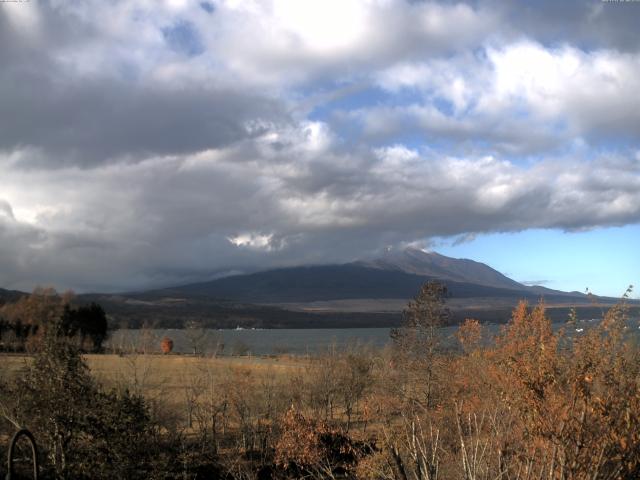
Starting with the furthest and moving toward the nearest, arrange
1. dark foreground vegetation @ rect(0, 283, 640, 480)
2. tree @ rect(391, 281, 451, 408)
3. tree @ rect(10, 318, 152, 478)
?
tree @ rect(391, 281, 451, 408) → tree @ rect(10, 318, 152, 478) → dark foreground vegetation @ rect(0, 283, 640, 480)

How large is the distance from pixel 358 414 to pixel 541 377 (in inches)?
1585

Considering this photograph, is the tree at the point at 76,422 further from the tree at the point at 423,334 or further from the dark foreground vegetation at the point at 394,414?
the tree at the point at 423,334

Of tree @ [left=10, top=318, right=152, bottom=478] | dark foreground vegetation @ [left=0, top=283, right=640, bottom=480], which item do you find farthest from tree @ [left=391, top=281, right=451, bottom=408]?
tree @ [left=10, top=318, right=152, bottom=478]

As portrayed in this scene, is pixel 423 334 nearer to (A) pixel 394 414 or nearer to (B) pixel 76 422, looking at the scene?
(A) pixel 394 414

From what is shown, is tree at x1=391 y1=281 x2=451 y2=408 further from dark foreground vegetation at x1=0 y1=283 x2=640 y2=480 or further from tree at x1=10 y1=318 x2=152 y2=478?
tree at x1=10 y1=318 x2=152 y2=478

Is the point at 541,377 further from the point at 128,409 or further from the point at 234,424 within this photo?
the point at 234,424

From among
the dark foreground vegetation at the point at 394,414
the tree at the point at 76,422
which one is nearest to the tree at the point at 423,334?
the dark foreground vegetation at the point at 394,414

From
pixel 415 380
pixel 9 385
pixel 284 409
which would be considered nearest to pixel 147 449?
pixel 9 385

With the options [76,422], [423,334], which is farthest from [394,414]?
[76,422]

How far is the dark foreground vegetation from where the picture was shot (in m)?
9.48

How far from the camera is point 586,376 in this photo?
9484mm

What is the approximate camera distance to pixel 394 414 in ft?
141

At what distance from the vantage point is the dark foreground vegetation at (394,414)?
31.1 feet

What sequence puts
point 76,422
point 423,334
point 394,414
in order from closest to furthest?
point 76,422
point 394,414
point 423,334
